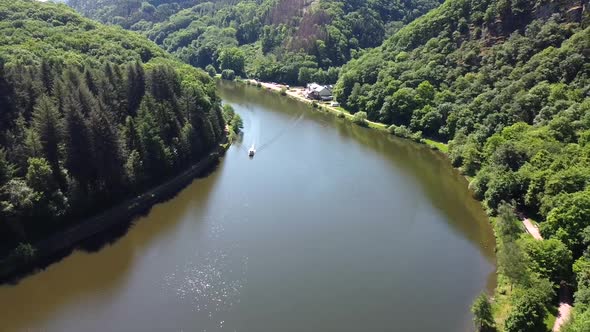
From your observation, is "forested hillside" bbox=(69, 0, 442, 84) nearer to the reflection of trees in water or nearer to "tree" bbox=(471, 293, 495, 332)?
the reflection of trees in water

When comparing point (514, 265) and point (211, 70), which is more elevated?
point (514, 265)

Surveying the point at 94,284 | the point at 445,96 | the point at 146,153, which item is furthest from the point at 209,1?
the point at 94,284

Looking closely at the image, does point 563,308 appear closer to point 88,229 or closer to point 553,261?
point 553,261

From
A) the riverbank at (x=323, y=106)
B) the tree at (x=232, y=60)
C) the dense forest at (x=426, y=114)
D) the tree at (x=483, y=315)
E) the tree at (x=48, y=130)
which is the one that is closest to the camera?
the tree at (x=483, y=315)

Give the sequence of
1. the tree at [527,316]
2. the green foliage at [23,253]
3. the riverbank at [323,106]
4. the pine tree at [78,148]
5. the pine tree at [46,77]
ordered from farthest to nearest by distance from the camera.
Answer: the riverbank at [323,106]
the pine tree at [46,77]
the pine tree at [78,148]
the green foliage at [23,253]
the tree at [527,316]

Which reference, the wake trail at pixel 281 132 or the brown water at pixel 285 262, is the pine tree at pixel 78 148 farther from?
the wake trail at pixel 281 132

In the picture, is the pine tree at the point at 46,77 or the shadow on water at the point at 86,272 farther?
the pine tree at the point at 46,77

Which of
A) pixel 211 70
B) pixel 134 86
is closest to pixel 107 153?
A: pixel 134 86

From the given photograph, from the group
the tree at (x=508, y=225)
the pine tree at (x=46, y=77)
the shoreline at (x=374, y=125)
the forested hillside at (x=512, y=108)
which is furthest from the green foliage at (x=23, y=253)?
the tree at (x=508, y=225)
